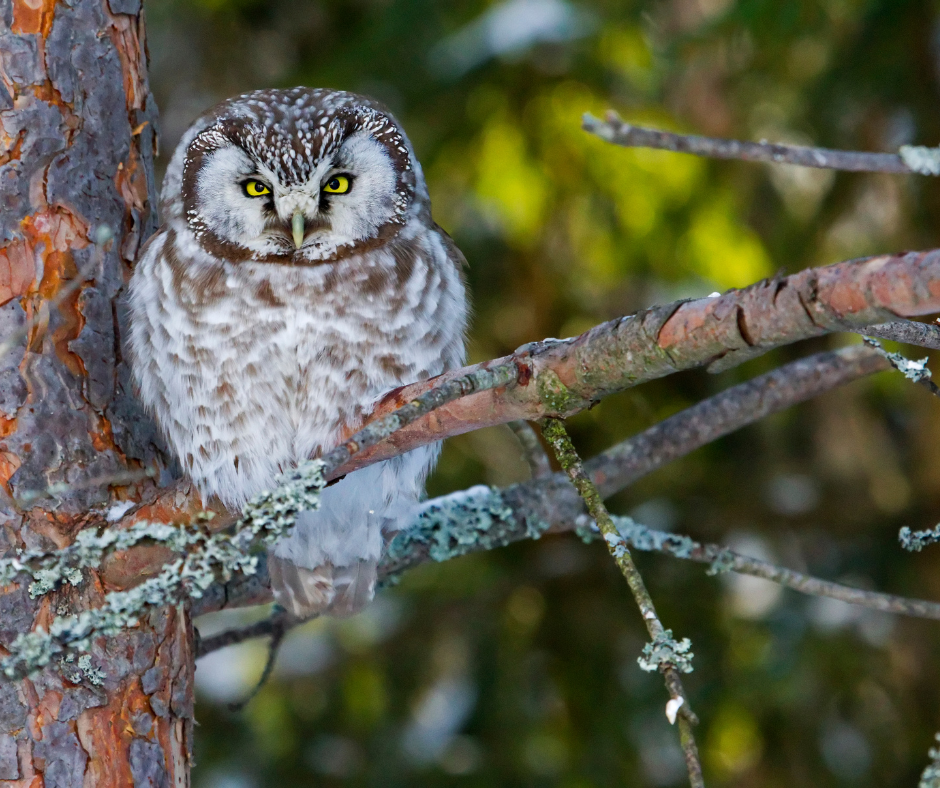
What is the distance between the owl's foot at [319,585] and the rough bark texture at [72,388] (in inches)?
10.4

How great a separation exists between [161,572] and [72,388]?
1.45 ft

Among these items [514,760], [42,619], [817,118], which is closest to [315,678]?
[514,760]

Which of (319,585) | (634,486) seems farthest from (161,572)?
(634,486)

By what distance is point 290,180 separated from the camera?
2152 millimetres

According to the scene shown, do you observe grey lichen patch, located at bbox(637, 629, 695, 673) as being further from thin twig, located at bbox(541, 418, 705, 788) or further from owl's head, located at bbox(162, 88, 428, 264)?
owl's head, located at bbox(162, 88, 428, 264)

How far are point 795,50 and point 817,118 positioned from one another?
2.73 ft

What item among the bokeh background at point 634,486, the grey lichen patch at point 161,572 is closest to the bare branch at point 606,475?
the grey lichen patch at point 161,572

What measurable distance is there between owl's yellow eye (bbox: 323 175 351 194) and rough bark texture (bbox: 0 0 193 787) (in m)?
0.47

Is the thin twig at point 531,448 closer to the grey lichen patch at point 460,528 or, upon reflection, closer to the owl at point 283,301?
the grey lichen patch at point 460,528

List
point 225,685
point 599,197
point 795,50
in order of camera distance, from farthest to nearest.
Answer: point 225,685, point 795,50, point 599,197

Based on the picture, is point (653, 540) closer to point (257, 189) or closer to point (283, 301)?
point (283, 301)

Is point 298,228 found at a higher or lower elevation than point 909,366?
higher

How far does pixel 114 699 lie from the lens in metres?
1.99

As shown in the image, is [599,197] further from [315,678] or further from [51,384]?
[51,384]
